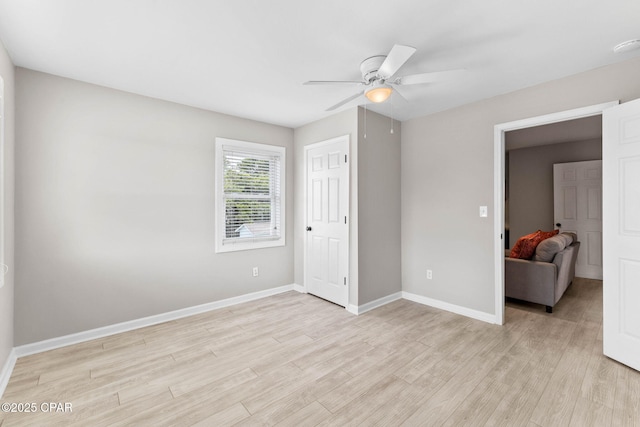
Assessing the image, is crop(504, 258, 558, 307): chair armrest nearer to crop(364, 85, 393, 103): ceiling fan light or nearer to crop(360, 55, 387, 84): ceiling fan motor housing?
crop(364, 85, 393, 103): ceiling fan light

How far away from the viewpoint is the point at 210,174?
3553 mm

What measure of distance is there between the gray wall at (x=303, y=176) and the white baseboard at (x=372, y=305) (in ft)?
0.23

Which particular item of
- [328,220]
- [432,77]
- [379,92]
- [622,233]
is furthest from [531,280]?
[379,92]

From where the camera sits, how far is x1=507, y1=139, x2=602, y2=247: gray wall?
530 centimetres

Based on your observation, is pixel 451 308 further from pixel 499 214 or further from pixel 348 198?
pixel 348 198

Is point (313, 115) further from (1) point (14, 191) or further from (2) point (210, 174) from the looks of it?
(1) point (14, 191)

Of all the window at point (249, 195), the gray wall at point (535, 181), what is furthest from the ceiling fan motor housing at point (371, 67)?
the gray wall at point (535, 181)

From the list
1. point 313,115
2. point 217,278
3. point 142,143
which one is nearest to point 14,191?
point 142,143

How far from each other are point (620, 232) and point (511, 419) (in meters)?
1.74

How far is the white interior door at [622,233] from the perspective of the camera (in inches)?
86.4

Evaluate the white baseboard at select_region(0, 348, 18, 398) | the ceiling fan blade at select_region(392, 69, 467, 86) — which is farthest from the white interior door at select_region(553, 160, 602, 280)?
the white baseboard at select_region(0, 348, 18, 398)

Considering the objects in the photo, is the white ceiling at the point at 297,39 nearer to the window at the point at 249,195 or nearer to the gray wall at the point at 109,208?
the gray wall at the point at 109,208

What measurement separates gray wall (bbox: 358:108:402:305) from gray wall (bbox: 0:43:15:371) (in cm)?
308

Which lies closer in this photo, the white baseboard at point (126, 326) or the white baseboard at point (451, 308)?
the white baseboard at point (126, 326)
